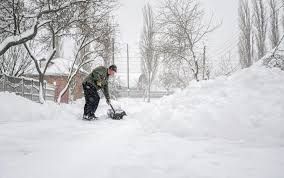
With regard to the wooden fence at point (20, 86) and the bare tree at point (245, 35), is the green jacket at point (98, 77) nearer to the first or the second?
the wooden fence at point (20, 86)

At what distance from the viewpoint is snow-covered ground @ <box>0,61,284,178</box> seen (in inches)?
90.4

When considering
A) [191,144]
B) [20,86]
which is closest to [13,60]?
[20,86]

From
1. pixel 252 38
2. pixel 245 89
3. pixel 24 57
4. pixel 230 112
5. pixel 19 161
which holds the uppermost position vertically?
pixel 252 38

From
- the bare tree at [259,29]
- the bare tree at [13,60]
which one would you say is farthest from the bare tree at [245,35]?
the bare tree at [13,60]

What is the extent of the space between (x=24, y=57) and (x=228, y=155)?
22.2 m

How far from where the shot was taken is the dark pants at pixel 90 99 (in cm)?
757

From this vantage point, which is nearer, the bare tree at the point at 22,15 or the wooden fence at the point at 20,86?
the bare tree at the point at 22,15

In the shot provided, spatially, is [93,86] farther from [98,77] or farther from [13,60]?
[13,60]

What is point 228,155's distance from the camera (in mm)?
2775

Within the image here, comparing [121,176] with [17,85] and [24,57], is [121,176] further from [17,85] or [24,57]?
A: [24,57]

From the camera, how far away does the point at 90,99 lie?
7.61 m

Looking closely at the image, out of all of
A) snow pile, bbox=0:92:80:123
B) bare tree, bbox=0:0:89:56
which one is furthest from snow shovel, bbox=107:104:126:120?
bare tree, bbox=0:0:89:56

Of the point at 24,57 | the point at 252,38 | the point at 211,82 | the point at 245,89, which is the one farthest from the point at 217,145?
the point at 252,38

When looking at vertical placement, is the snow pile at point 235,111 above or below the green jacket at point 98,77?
below
